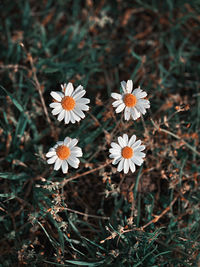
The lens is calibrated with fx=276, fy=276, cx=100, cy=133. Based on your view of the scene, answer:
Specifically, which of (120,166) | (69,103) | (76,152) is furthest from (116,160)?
(69,103)

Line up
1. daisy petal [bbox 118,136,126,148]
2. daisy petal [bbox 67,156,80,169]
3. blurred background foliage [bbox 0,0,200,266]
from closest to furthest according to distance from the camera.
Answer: daisy petal [bbox 67,156,80,169]
daisy petal [bbox 118,136,126,148]
blurred background foliage [bbox 0,0,200,266]

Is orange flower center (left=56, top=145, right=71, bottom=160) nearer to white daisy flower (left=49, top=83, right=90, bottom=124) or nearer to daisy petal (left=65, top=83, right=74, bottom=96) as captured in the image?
white daisy flower (left=49, top=83, right=90, bottom=124)

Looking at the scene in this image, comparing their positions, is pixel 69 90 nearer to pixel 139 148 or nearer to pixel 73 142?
pixel 73 142

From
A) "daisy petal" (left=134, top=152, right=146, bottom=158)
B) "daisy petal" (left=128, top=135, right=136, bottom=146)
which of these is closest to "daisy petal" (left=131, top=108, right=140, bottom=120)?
"daisy petal" (left=128, top=135, right=136, bottom=146)

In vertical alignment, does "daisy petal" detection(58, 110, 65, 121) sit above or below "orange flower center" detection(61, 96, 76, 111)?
below

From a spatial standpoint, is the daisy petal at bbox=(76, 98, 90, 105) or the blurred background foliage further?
the blurred background foliage

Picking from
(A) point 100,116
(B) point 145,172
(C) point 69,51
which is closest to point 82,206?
(B) point 145,172

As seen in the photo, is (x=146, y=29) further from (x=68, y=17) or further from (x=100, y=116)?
(x=100, y=116)

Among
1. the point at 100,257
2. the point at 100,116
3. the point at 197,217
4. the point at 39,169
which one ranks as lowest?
the point at 100,257
